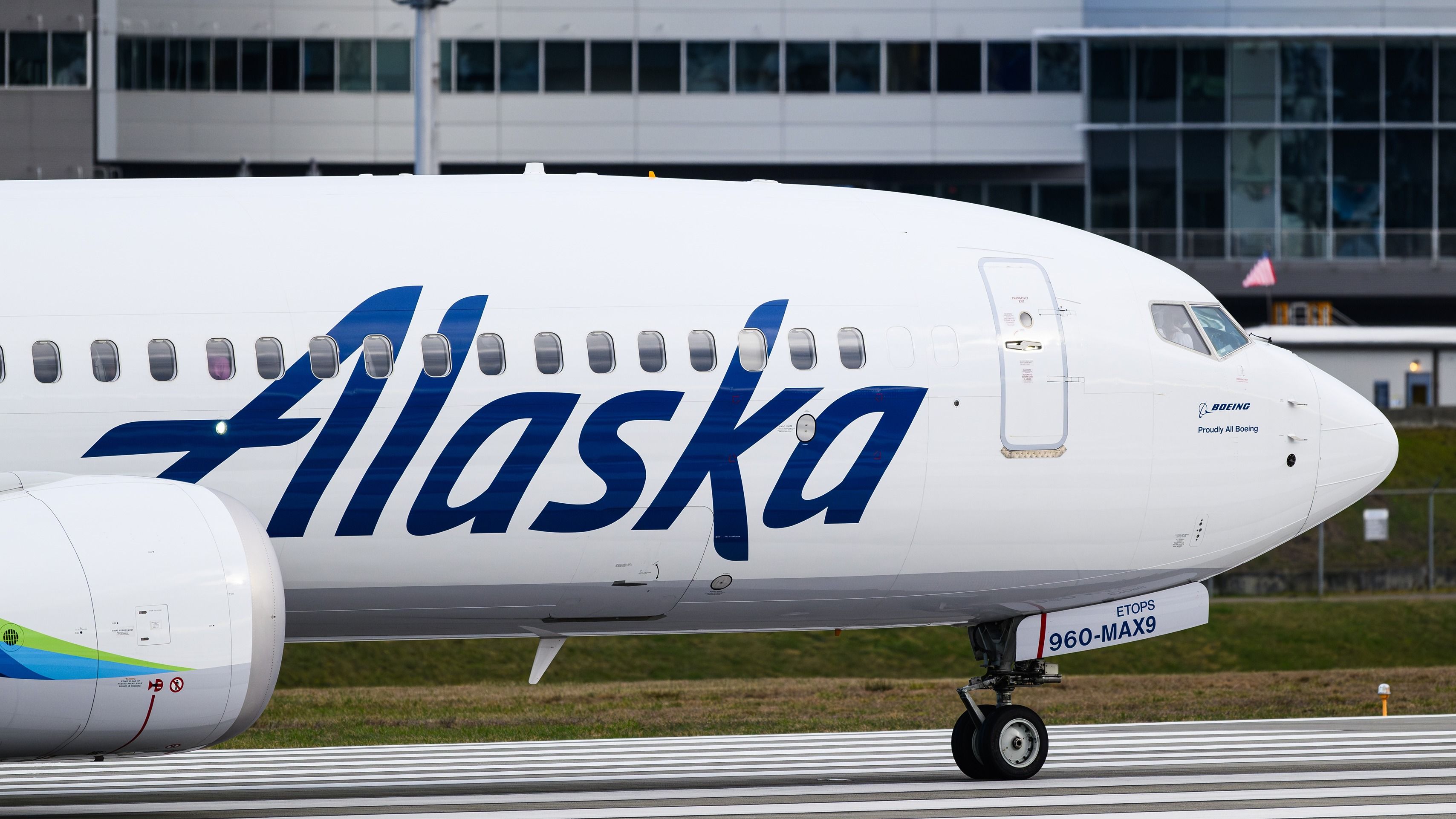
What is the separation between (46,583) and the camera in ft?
42.9

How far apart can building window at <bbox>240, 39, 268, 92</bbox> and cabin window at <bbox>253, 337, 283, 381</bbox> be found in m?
60.2

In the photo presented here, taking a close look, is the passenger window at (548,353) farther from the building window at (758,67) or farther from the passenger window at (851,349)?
the building window at (758,67)

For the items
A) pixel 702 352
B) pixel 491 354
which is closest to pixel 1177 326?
pixel 702 352

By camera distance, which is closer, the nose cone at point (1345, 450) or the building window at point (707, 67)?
the nose cone at point (1345, 450)

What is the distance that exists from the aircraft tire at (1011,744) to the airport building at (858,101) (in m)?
56.2

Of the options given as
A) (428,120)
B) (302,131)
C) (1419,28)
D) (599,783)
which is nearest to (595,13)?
(302,131)

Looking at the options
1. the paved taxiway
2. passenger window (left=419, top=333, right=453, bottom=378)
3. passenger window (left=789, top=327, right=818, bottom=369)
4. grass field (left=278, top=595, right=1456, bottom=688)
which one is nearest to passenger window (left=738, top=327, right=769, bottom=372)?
passenger window (left=789, top=327, right=818, bottom=369)

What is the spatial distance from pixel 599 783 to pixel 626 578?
329 centimetres

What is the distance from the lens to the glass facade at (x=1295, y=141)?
70.7 meters

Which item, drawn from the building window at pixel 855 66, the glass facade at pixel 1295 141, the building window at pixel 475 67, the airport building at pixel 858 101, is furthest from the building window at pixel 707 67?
the glass facade at pixel 1295 141

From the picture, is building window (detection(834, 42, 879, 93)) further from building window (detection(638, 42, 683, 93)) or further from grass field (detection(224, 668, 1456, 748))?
grass field (detection(224, 668, 1456, 748))

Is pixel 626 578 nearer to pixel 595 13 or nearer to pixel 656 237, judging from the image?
pixel 656 237

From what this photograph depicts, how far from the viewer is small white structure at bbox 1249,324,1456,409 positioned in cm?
5962

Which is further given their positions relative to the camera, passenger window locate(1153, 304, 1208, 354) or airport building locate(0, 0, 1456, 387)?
airport building locate(0, 0, 1456, 387)
